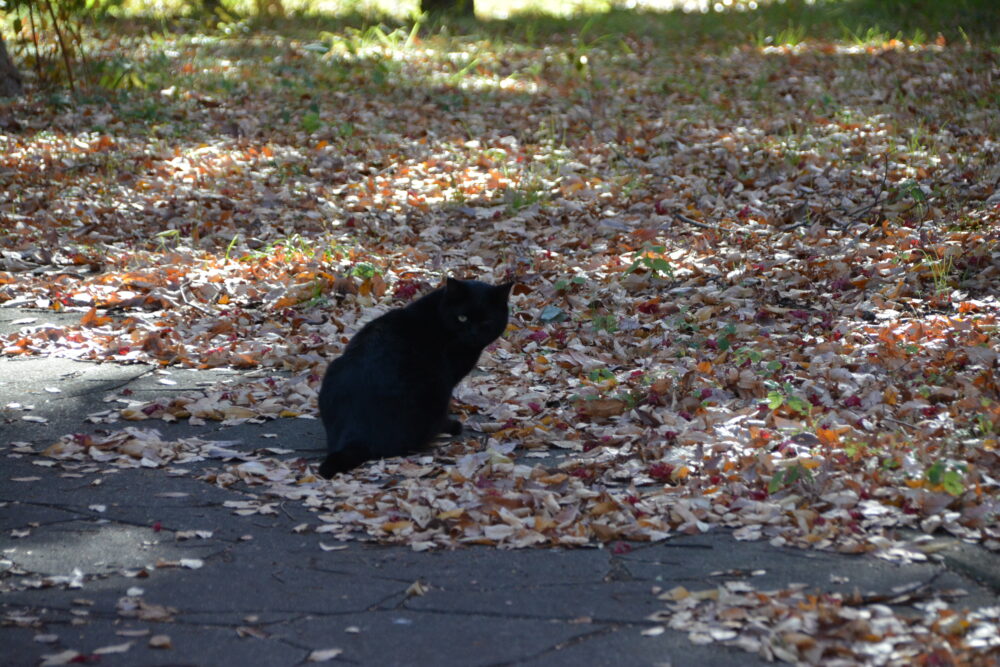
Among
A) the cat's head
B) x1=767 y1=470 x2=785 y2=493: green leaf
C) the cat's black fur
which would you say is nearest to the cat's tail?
the cat's black fur

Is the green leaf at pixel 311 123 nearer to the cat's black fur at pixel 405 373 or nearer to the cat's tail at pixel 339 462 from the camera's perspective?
the cat's black fur at pixel 405 373

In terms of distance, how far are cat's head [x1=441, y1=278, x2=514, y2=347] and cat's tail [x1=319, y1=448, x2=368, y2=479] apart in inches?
37.5

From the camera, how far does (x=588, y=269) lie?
7773mm

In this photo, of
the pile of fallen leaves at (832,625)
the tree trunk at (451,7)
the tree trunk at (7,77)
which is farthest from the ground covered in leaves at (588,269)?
the tree trunk at (451,7)

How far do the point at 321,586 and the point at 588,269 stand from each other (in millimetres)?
4558

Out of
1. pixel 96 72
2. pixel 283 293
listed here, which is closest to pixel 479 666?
pixel 283 293

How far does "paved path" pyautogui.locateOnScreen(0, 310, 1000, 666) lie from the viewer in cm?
319

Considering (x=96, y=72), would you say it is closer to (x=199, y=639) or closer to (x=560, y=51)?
(x=560, y=51)

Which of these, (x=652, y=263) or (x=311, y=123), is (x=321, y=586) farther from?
(x=311, y=123)

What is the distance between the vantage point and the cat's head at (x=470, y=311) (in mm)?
5324

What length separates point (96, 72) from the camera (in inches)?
502

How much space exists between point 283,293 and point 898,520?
491cm

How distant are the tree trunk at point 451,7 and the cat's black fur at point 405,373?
1411 centimetres

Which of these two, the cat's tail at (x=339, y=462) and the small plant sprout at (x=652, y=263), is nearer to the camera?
the cat's tail at (x=339, y=462)
